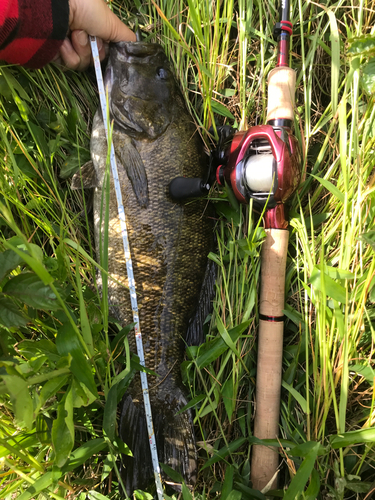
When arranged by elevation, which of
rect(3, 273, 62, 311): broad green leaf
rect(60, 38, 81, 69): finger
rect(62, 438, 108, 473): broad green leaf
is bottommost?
rect(62, 438, 108, 473): broad green leaf

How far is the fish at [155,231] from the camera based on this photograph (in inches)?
→ 73.4

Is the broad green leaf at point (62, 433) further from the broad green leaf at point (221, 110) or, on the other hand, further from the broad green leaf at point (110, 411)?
the broad green leaf at point (221, 110)

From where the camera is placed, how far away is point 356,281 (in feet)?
5.49

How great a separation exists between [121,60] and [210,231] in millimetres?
1140

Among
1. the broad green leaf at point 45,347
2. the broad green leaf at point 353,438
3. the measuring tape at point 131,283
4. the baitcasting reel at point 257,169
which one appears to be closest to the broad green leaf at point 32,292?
the broad green leaf at point 45,347

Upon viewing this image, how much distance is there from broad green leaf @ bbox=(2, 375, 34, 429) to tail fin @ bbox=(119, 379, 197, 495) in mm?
972

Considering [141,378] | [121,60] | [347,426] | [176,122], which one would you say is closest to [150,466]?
[141,378]

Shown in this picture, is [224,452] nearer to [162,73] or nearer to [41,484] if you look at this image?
[41,484]

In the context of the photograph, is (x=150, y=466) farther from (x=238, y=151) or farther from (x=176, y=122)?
(x=176, y=122)

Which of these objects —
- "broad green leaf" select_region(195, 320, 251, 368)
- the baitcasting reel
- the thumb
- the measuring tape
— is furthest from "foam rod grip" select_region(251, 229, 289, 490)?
the thumb

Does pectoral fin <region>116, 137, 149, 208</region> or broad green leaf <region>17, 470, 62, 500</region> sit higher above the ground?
pectoral fin <region>116, 137, 149, 208</region>

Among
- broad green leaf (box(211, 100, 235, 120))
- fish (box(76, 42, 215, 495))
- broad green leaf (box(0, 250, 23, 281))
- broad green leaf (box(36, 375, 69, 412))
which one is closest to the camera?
broad green leaf (box(36, 375, 69, 412))

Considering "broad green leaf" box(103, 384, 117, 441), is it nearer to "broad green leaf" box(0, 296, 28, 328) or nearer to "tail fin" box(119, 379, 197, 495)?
"tail fin" box(119, 379, 197, 495)

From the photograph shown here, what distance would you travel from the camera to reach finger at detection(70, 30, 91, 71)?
194 centimetres
